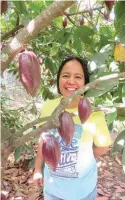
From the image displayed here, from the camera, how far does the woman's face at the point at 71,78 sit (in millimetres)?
1068

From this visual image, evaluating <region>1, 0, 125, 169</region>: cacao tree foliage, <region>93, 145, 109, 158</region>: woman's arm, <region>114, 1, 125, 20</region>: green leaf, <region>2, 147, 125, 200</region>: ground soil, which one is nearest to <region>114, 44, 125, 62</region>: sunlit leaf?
<region>1, 0, 125, 169</region>: cacao tree foliage

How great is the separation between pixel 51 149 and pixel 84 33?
0.67 m

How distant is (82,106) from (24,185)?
1.61 meters

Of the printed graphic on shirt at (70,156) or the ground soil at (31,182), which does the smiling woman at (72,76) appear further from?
the ground soil at (31,182)

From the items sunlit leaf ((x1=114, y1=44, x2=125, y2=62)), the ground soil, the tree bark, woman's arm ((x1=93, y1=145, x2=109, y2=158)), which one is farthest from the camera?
the ground soil

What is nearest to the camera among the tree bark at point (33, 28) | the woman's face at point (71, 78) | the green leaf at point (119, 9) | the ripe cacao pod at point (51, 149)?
the tree bark at point (33, 28)

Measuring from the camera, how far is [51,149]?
601 mm

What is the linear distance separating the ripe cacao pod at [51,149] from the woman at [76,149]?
47 centimetres

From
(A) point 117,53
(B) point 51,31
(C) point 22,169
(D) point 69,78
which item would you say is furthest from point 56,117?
(C) point 22,169

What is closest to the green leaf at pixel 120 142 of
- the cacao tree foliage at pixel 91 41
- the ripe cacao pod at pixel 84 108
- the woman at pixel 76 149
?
the cacao tree foliage at pixel 91 41

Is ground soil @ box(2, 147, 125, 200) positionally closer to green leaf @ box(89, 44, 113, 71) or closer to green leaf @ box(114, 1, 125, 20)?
green leaf @ box(89, 44, 113, 71)

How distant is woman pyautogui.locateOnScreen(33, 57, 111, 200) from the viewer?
3.67 ft

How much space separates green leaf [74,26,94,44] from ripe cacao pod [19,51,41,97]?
668 mm

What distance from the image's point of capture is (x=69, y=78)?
1.10m
